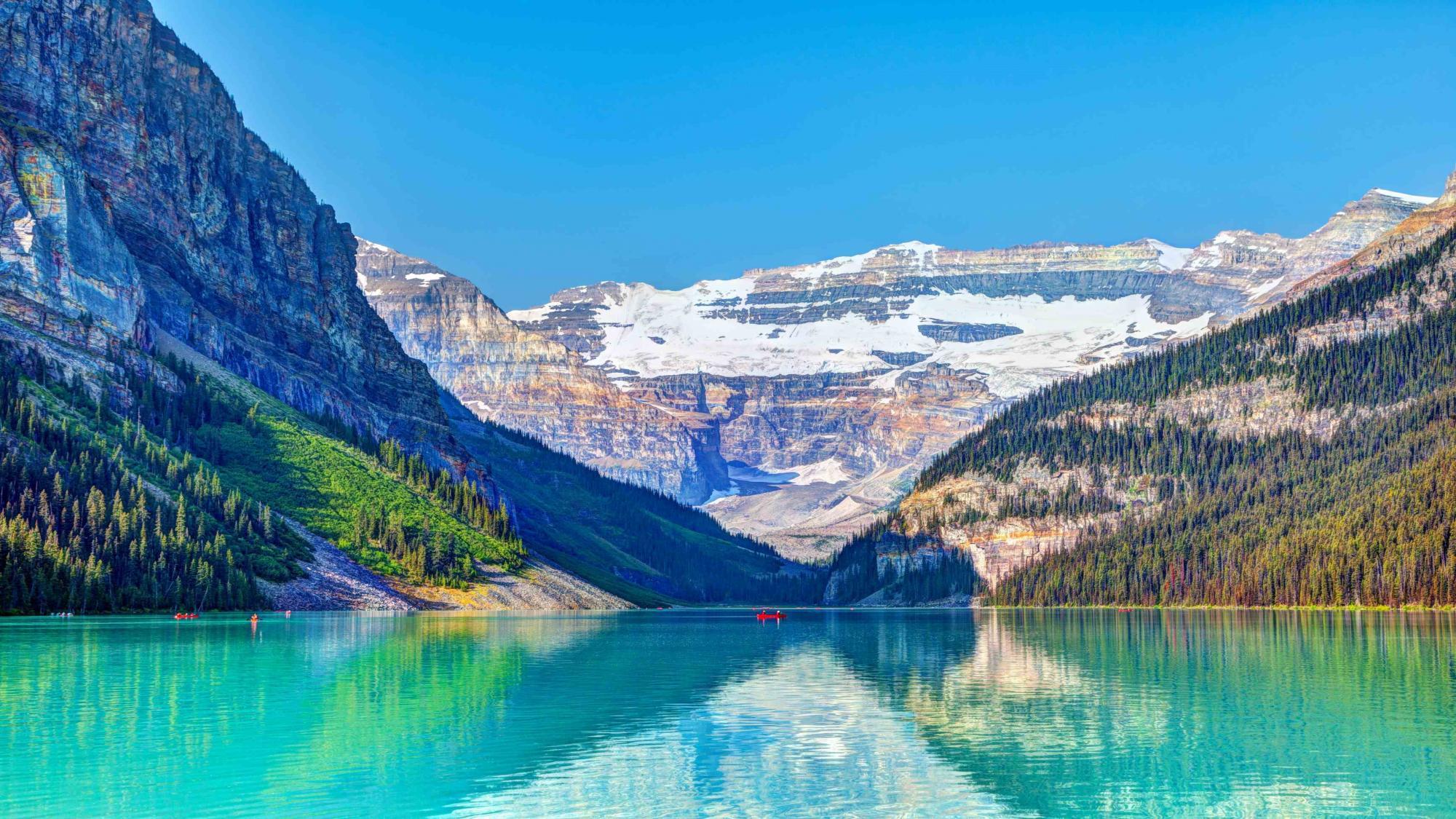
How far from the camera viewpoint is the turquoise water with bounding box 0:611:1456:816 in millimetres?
43938

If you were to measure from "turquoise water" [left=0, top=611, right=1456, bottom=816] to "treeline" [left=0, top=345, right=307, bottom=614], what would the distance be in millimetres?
53390

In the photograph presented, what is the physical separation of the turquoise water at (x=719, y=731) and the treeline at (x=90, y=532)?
53.4m

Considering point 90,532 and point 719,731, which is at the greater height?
point 90,532

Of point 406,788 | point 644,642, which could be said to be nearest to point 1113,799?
point 406,788

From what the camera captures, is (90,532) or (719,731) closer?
(719,731)

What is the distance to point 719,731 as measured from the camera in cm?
5978

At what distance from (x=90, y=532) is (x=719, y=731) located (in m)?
133

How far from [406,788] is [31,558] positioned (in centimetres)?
13065

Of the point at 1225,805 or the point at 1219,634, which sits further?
the point at 1219,634

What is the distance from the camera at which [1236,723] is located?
6041cm

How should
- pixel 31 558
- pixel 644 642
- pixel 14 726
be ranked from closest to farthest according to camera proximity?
pixel 14 726 → pixel 644 642 → pixel 31 558

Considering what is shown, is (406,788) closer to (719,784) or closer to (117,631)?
(719,784)

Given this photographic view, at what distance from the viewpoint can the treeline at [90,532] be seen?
158 m

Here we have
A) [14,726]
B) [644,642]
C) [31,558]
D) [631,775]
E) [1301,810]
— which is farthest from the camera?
[31,558]
